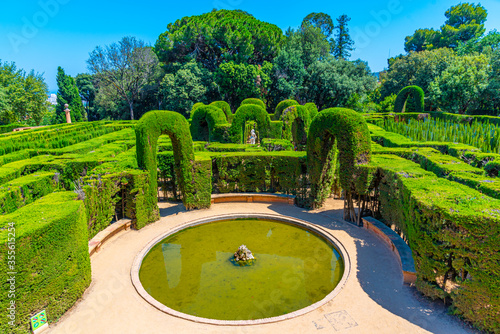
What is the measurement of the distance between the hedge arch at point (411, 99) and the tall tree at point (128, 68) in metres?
39.6

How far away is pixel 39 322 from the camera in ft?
20.6

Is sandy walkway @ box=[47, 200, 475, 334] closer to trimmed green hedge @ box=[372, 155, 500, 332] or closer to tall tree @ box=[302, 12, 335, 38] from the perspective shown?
trimmed green hedge @ box=[372, 155, 500, 332]

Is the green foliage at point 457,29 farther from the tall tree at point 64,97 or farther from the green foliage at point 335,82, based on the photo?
the tall tree at point 64,97

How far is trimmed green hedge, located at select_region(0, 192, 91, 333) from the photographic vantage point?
19.2ft

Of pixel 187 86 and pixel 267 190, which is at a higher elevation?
pixel 187 86

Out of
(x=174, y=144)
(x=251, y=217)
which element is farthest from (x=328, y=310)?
(x=174, y=144)

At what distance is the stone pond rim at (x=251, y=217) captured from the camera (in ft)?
21.7

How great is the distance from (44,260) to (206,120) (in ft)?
61.6

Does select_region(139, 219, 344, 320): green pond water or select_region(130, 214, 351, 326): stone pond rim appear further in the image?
select_region(139, 219, 344, 320): green pond water

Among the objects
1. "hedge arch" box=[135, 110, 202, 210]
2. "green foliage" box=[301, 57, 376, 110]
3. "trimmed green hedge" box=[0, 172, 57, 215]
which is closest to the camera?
"trimmed green hedge" box=[0, 172, 57, 215]

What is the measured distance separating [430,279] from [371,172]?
4807 mm

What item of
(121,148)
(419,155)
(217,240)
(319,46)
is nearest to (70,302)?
(217,240)

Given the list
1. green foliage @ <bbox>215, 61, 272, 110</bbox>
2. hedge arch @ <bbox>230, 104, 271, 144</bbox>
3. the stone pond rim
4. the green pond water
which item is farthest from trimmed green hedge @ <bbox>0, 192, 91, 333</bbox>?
green foliage @ <bbox>215, 61, 272, 110</bbox>

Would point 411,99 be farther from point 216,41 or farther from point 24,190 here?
point 24,190
